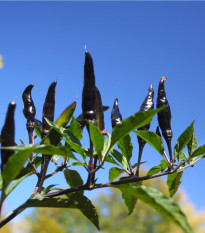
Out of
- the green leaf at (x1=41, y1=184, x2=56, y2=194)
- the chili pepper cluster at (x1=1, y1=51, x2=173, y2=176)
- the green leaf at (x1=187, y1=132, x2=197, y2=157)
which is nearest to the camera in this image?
the chili pepper cluster at (x1=1, y1=51, x2=173, y2=176)

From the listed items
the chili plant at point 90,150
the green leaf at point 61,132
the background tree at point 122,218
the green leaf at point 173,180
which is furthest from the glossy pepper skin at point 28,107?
the background tree at point 122,218

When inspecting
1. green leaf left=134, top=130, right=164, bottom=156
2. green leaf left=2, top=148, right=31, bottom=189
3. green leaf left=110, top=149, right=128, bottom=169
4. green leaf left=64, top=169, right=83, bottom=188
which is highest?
green leaf left=134, top=130, right=164, bottom=156

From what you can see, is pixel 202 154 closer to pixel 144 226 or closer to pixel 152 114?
pixel 152 114

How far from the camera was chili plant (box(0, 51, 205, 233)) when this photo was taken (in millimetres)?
700

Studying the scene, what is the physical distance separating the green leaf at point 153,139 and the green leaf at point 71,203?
27cm

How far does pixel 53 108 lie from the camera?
0.95 meters

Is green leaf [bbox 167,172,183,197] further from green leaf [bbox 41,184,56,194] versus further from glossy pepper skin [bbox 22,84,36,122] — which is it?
glossy pepper skin [bbox 22,84,36,122]

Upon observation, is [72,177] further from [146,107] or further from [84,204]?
[146,107]

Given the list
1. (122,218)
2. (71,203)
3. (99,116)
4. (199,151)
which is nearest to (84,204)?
(71,203)

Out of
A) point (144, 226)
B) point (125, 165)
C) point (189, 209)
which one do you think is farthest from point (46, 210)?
point (125, 165)

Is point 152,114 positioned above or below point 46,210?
above

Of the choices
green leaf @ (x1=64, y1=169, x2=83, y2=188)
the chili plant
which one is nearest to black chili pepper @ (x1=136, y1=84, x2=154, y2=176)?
the chili plant

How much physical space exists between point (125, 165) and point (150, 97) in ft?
0.87

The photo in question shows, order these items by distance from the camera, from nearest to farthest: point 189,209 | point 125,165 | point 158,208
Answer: point 158,208
point 125,165
point 189,209
